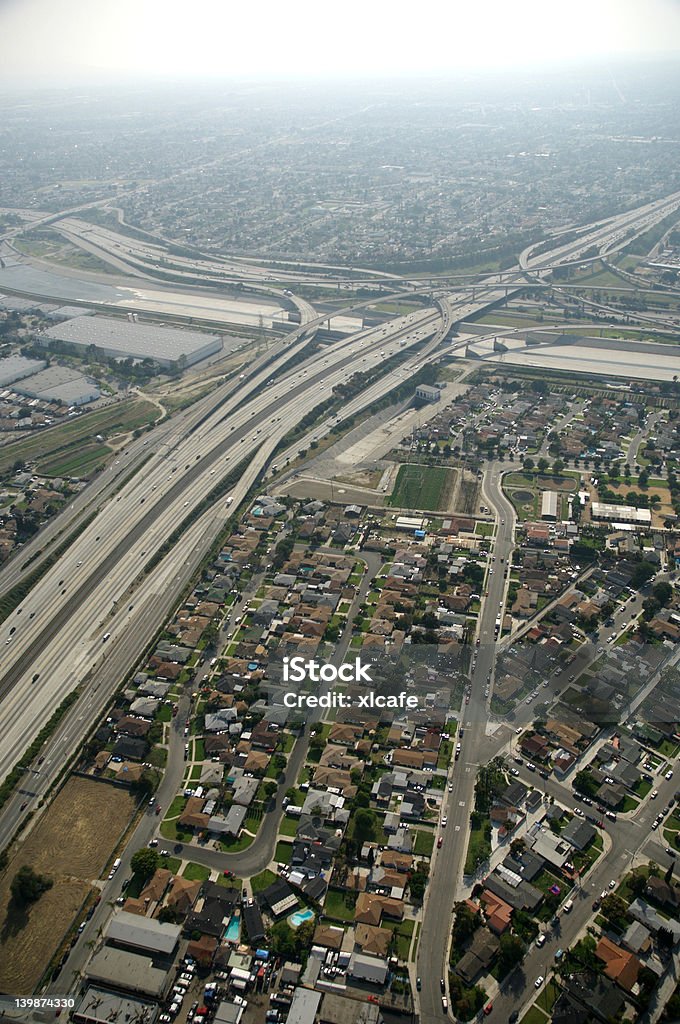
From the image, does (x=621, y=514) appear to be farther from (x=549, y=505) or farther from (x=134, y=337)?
(x=134, y=337)

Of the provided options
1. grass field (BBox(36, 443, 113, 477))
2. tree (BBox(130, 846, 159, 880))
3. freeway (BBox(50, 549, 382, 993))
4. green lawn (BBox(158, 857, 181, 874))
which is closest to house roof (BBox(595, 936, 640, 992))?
freeway (BBox(50, 549, 382, 993))

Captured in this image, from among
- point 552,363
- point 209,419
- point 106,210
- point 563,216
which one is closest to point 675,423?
point 552,363

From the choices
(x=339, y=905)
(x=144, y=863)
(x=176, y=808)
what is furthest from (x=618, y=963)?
(x=176, y=808)

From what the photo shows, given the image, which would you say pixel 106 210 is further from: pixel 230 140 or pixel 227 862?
pixel 227 862

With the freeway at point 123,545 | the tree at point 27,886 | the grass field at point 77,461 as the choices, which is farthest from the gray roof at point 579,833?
the grass field at point 77,461

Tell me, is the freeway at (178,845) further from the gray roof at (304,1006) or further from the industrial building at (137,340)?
the industrial building at (137,340)
